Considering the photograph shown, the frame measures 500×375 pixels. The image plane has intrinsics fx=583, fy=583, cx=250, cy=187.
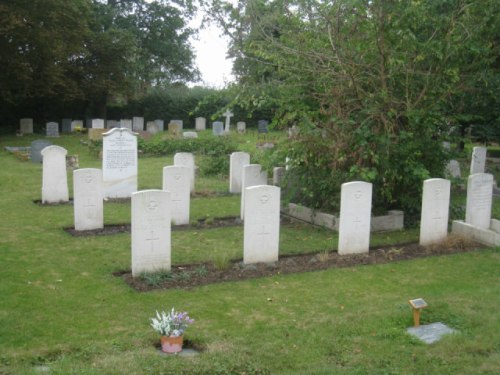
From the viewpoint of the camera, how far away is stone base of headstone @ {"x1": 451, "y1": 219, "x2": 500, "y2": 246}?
1014 cm

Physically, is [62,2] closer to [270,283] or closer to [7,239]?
[7,239]

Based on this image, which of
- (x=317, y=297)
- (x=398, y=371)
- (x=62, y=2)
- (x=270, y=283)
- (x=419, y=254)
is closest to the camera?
(x=398, y=371)

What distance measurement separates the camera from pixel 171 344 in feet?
18.3

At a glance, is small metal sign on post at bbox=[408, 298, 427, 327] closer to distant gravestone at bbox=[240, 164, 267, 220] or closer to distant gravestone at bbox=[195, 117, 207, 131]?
distant gravestone at bbox=[240, 164, 267, 220]

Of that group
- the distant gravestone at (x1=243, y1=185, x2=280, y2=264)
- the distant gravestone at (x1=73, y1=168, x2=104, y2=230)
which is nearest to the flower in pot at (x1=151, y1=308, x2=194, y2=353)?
the distant gravestone at (x1=243, y1=185, x2=280, y2=264)

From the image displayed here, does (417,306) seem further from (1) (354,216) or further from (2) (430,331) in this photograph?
(1) (354,216)

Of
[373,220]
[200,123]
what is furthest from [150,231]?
[200,123]

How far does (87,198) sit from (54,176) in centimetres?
282

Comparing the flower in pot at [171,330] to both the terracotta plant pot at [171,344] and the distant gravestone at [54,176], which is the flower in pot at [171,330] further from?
the distant gravestone at [54,176]

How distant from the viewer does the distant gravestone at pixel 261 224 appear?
8.71m

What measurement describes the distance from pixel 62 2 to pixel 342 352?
2808 cm

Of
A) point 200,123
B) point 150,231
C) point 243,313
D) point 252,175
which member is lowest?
point 243,313

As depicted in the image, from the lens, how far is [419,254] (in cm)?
976

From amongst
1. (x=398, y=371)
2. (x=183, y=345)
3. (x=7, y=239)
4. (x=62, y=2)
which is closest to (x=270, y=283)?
(x=183, y=345)
